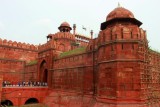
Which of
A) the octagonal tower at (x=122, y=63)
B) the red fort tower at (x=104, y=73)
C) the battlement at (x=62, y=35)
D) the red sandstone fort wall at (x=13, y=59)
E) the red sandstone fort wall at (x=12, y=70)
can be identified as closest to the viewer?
the octagonal tower at (x=122, y=63)

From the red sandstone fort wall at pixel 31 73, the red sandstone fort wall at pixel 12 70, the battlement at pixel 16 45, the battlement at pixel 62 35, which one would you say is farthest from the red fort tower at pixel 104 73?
the battlement at pixel 16 45

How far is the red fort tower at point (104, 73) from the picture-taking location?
1085 centimetres

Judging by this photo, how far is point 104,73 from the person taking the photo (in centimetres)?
1197

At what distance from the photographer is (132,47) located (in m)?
11.2

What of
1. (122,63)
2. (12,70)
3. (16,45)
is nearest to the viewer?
(122,63)

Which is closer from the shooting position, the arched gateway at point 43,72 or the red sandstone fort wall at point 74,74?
the red sandstone fort wall at point 74,74

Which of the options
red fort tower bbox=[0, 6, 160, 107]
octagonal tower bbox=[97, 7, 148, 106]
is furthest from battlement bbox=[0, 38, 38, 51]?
octagonal tower bbox=[97, 7, 148, 106]

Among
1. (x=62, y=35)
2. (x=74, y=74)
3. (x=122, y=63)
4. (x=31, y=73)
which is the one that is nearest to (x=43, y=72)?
(x=31, y=73)

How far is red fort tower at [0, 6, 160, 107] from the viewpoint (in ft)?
35.6

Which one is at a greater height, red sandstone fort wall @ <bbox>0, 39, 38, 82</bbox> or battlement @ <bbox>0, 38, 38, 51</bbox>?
battlement @ <bbox>0, 38, 38, 51</bbox>

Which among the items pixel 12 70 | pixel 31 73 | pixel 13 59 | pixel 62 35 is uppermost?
pixel 62 35

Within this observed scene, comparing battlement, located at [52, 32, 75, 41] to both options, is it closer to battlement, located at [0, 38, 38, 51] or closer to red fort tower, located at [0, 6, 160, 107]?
red fort tower, located at [0, 6, 160, 107]

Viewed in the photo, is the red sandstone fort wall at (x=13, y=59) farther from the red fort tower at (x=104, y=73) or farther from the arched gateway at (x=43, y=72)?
the arched gateway at (x=43, y=72)

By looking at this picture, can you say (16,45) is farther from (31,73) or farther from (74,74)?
(74,74)
